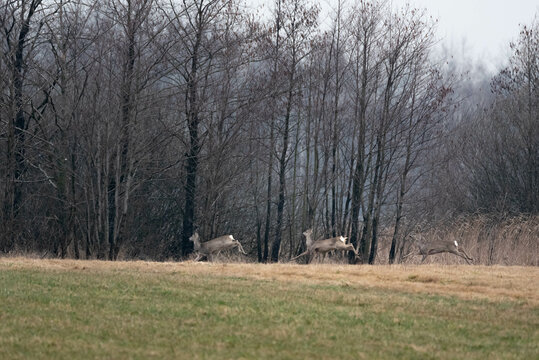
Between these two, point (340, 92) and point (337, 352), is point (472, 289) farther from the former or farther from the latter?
point (340, 92)

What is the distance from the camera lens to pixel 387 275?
15.7m

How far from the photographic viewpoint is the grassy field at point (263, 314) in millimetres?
8109

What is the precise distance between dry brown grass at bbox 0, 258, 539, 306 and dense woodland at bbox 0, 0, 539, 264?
5.24 meters

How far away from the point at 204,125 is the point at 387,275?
1073 cm

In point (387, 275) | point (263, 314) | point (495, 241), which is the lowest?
point (263, 314)

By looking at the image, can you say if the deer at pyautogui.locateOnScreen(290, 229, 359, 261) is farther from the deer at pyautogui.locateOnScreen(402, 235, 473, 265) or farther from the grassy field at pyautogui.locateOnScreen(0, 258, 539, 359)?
the grassy field at pyautogui.locateOnScreen(0, 258, 539, 359)

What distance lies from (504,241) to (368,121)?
6111 mm

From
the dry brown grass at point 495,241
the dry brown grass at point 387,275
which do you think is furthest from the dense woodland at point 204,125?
the dry brown grass at point 387,275

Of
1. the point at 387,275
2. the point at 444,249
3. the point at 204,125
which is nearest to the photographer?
the point at 387,275

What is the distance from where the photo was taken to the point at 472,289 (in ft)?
45.4

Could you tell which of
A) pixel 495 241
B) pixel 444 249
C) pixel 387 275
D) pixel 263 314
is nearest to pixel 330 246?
pixel 444 249

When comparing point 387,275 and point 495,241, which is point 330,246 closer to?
point 495,241

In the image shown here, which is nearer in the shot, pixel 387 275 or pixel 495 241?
pixel 387 275

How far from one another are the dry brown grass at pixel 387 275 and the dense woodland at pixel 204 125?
5.24 m
